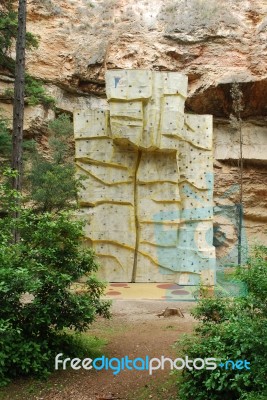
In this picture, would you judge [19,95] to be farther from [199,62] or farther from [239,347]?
[199,62]

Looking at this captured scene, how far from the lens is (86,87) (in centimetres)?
1567

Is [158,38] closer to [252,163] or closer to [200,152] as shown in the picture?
[252,163]

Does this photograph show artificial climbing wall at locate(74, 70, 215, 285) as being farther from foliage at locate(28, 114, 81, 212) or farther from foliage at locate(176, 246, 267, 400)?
foliage at locate(176, 246, 267, 400)

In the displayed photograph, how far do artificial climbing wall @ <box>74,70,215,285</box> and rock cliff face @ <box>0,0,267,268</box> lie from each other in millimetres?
5770

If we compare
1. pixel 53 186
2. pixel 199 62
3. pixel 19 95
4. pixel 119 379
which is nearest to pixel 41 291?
pixel 119 379

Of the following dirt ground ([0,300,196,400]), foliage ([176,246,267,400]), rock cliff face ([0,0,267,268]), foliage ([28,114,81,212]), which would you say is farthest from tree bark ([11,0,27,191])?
foliage ([176,246,267,400])

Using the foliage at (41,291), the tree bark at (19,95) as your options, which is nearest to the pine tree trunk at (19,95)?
the tree bark at (19,95)

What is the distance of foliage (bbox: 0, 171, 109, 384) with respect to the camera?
159 inches

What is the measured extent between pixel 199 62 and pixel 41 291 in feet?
A: 43.0

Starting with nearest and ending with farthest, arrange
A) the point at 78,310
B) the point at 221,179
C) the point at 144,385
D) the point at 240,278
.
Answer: the point at 240,278, the point at 144,385, the point at 78,310, the point at 221,179

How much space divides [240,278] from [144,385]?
57.0 inches

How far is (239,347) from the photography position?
3.63m

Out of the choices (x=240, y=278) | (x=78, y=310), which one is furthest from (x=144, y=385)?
(x=240, y=278)

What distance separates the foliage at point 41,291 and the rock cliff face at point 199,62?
35.8 ft
